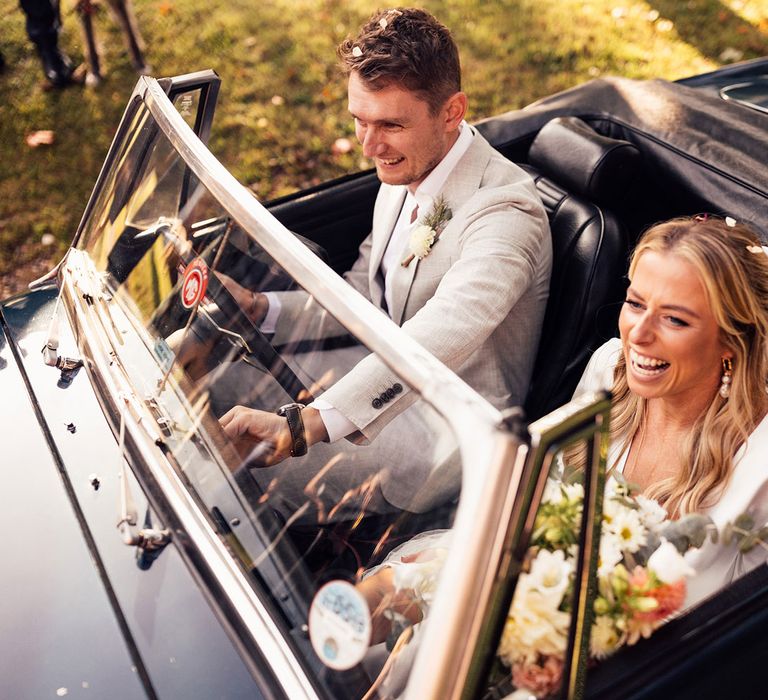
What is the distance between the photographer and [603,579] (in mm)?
1376

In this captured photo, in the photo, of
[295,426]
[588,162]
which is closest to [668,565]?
[295,426]

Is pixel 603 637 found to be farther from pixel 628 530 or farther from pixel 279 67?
pixel 279 67

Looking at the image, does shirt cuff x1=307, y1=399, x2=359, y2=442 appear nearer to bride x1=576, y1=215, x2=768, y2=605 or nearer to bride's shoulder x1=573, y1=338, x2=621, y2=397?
bride x1=576, y1=215, x2=768, y2=605

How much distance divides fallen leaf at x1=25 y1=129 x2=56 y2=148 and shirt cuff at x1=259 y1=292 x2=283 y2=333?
3.54m

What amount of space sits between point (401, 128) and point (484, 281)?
0.46 metres

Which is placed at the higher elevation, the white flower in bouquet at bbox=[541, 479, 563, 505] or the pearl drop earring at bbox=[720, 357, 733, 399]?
the white flower in bouquet at bbox=[541, 479, 563, 505]

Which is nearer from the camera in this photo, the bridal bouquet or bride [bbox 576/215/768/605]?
the bridal bouquet

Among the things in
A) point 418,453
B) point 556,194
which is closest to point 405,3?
point 556,194

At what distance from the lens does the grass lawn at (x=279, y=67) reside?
14.5ft

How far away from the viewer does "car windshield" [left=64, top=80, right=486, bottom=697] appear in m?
1.28

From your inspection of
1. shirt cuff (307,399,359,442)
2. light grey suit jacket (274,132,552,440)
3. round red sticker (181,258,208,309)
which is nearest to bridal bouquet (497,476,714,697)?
shirt cuff (307,399,359,442)

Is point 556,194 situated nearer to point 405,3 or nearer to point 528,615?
point 528,615

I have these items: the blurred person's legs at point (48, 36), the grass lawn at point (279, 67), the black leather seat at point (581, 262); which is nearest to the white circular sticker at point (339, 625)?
the black leather seat at point (581, 262)

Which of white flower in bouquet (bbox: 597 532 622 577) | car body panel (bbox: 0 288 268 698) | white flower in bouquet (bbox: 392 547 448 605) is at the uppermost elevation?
white flower in bouquet (bbox: 392 547 448 605)
